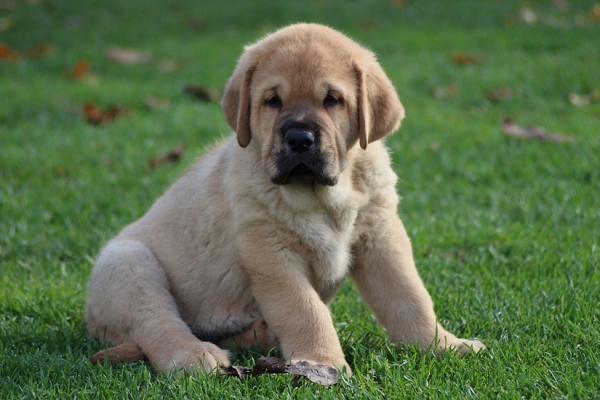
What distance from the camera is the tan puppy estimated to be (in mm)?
3799

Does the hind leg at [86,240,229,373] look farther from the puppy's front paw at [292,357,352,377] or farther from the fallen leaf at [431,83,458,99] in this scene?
the fallen leaf at [431,83,458,99]

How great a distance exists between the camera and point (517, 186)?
255 inches

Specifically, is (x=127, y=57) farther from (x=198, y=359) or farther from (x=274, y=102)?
(x=198, y=359)

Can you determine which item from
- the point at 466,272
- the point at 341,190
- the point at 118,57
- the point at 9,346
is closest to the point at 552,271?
the point at 466,272

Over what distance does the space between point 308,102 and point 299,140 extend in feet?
0.77

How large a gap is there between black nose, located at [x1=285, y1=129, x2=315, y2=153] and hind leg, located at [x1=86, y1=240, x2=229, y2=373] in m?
1.02

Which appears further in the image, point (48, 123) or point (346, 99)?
point (48, 123)

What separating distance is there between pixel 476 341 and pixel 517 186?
109 inches

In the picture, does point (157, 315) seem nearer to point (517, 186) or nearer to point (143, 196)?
point (143, 196)

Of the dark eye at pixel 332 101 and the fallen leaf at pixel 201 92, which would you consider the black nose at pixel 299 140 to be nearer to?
the dark eye at pixel 332 101

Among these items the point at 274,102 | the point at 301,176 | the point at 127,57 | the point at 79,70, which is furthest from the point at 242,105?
the point at 127,57

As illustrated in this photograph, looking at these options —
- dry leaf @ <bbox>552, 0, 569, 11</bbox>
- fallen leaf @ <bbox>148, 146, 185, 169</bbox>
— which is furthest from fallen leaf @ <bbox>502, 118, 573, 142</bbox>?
dry leaf @ <bbox>552, 0, 569, 11</bbox>

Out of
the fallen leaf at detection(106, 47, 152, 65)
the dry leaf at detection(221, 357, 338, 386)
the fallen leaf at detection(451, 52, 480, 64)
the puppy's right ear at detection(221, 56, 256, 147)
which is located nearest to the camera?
the dry leaf at detection(221, 357, 338, 386)

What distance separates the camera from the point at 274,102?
13.1 ft
